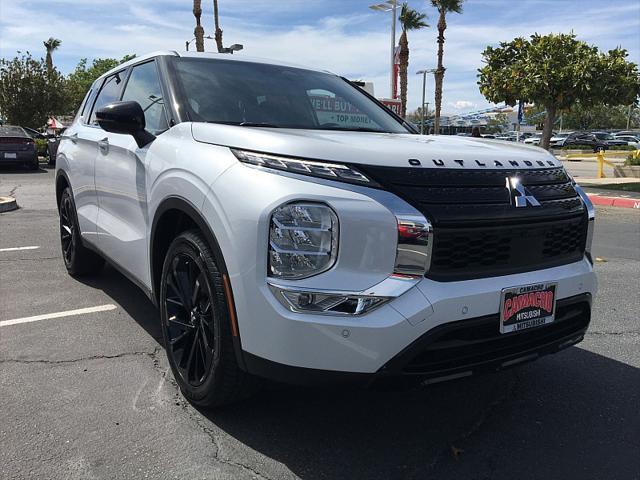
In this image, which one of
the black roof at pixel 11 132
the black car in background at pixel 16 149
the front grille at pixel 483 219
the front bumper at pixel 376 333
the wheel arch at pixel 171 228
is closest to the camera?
the front bumper at pixel 376 333

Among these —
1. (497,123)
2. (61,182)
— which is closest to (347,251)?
(61,182)

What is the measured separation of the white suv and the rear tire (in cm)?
206

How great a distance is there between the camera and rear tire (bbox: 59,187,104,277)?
16.4 ft

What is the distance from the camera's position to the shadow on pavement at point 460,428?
247 cm

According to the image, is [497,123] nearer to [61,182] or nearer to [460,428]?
[61,182]

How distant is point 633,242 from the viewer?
26.5 ft

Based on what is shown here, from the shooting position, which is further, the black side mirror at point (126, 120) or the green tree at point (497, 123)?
the green tree at point (497, 123)

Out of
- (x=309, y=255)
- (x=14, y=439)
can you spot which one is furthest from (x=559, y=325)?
(x=14, y=439)

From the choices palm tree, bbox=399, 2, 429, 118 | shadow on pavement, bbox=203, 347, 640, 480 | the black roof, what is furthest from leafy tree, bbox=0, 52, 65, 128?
shadow on pavement, bbox=203, 347, 640, 480

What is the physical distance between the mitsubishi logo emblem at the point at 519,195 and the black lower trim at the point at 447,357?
19.0 inches

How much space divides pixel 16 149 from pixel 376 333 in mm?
18432

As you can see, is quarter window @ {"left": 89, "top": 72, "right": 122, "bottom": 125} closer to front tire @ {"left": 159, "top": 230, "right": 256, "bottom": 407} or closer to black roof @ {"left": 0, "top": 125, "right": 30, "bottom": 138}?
front tire @ {"left": 159, "top": 230, "right": 256, "bottom": 407}

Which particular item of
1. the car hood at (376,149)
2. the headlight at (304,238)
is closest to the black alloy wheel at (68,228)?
the car hood at (376,149)

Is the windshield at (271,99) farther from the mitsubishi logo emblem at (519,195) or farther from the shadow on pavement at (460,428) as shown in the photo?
the shadow on pavement at (460,428)
